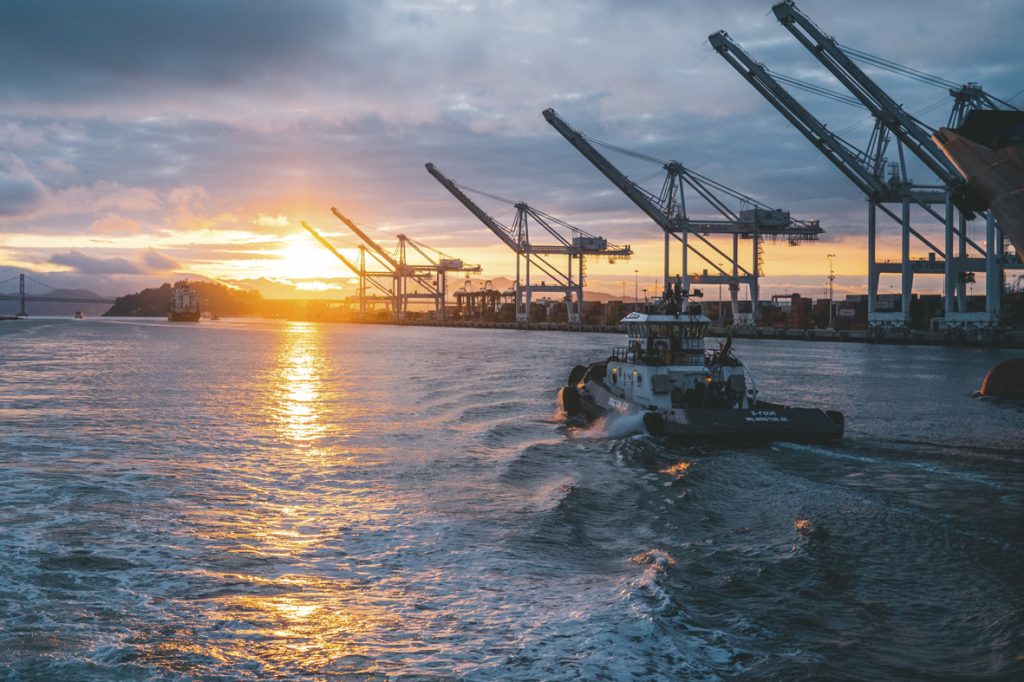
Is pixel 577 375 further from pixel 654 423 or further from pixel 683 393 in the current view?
pixel 654 423

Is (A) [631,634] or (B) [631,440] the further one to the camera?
(B) [631,440]

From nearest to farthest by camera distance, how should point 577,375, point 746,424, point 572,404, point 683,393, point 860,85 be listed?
point 746,424, point 683,393, point 572,404, point 577,375, point 860,85

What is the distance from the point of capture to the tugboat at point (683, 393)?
22984 mm

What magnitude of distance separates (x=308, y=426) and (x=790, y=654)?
20.9 meters

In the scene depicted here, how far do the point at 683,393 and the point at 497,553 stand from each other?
47.4 ft

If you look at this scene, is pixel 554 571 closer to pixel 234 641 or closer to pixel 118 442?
pixel 234 641

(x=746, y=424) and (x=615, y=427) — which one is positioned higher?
(x=746, y=424)

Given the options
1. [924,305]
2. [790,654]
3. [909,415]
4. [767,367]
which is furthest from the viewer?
[924,305]

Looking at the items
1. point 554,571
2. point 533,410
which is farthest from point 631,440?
point 554,571

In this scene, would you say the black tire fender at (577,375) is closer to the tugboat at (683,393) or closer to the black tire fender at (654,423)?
the tugboat at (683,393)

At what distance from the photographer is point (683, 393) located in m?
25.1

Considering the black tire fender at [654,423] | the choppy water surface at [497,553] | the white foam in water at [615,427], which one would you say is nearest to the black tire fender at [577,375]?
the white foam in water at [615,427]

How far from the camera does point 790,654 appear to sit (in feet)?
28.1

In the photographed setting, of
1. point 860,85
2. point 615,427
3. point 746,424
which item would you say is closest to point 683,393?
point 615,427
